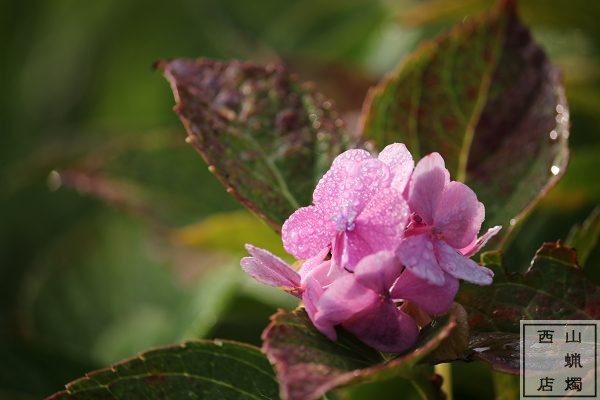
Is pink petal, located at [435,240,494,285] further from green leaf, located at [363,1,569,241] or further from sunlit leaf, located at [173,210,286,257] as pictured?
sunlit leaf, located at [173,210,286,257]

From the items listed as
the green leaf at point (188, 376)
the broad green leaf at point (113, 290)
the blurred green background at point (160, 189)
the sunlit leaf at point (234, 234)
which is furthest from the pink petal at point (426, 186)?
the broad green leaf at point (113, 290)

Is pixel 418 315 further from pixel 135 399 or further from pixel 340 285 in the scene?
pixel 135 399

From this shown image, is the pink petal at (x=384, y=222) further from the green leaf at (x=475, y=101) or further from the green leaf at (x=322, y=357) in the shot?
the green leaf at (x=475, y=101)

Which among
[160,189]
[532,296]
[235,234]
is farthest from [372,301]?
[160,189]

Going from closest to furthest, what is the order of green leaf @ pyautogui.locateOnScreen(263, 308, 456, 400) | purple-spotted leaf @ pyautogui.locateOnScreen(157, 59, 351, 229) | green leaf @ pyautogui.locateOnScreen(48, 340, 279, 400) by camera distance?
green leaf @ pyautogui.locateOnScreen(263, 308, 456, 400)
green leaf @ pyautogui.locateOnScreen(48, 340, 279, 400)
purple-spotted leaf @ pyautogui.locateOnScreen(157, 59, 351, 229)

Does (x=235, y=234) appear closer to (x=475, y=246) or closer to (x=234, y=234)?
(x=234, y=234)

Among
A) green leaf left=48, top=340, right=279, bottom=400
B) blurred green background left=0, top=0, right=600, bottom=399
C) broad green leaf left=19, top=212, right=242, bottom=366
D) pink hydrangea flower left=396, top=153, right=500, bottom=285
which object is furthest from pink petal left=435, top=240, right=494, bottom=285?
broad green leaf left=19, top=212, right=242, bottom=366
